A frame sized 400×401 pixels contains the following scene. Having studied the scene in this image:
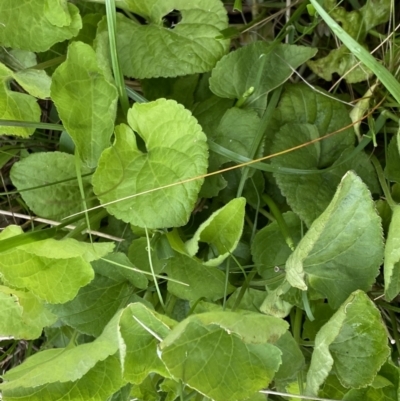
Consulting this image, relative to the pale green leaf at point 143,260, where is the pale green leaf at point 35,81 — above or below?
above

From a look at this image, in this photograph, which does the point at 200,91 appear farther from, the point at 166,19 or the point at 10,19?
the point at 10,19

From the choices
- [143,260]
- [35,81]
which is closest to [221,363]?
[143,260]

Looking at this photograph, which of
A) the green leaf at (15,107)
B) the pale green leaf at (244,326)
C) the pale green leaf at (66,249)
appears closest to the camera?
the pale green leaf at (244,326)

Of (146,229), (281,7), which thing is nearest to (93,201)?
(146,229)

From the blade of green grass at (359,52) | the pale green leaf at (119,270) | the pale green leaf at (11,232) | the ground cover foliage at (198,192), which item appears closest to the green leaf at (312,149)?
the ground cover foliage at (198,192)

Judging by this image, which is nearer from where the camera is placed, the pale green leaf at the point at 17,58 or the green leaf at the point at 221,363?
the green leaf at the point at 221,363

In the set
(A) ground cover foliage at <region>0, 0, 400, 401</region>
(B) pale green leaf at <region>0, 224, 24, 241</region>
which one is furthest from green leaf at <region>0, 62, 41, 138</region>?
(B) pale green leaf at <region>0, 224, 24, 241</region>

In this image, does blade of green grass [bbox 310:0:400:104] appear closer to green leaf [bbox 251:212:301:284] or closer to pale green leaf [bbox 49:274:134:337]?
green leaf [bbox 251:212:301:284]

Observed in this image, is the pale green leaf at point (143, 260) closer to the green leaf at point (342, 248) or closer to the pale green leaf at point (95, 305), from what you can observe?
the pale green leaf at point (95, 305)
